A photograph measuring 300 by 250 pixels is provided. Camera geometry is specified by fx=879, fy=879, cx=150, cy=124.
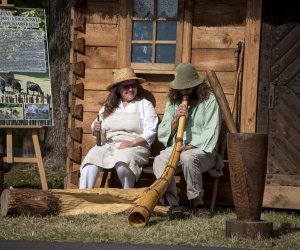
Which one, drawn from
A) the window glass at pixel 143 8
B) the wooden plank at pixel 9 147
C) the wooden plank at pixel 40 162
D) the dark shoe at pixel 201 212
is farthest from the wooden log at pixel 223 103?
the wooden plank at pixel 9 147

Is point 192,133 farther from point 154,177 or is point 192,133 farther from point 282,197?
point 282,197

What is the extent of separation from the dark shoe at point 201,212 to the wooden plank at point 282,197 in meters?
0.95

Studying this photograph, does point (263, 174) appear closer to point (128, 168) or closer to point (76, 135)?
point (128, 168)

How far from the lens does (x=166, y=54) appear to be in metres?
10.3

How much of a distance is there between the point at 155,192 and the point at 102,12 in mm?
2719

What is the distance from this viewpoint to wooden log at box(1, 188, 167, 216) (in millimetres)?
8797

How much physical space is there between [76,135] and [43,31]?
1294mm

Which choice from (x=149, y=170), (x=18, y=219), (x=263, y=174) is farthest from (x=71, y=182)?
(x=263, y=174)

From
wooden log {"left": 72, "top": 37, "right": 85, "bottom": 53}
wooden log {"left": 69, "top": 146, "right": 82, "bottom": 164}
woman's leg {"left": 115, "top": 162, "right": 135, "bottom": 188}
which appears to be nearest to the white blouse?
woman's leg {"left": 115, "top": 162, "right": 135, "bottom": 188}

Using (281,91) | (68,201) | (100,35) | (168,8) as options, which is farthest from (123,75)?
(281,91)

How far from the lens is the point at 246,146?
7633 millimetres

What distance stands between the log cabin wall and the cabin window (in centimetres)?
6

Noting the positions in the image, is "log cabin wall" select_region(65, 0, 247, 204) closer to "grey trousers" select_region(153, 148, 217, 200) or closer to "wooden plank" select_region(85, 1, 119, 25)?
"wooden plank" select_region(85, 1, 119, 25)

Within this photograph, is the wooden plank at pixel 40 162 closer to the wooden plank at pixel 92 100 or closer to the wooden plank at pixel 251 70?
the wooden plank at pixel 92 100
